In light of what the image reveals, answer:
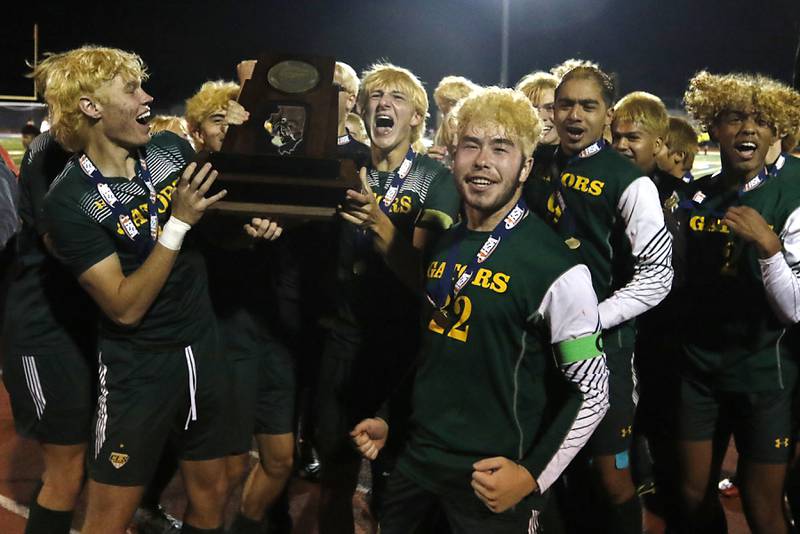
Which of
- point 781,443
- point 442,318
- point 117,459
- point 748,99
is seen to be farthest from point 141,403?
point 748,99

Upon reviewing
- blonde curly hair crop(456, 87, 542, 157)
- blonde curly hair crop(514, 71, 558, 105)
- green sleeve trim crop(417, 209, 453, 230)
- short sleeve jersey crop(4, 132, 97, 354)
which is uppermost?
blonde curly hair crop(514, 71, 558, 105)

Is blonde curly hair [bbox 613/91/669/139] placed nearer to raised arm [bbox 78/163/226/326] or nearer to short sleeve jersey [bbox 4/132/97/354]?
raised arm [bbox 78/163/226/326]

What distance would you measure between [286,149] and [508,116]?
0.88 metres

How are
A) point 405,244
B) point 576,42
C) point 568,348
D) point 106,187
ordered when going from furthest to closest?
point 576,42 < point 405,244 < point 106,187 < point 568,348

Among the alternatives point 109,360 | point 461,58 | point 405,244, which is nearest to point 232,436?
point 109,360

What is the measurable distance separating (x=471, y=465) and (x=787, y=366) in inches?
66.2

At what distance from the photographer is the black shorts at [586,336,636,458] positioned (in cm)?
310

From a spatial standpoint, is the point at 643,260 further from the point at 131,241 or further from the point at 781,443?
the point at 131,241

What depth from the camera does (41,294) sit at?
10.3 feet

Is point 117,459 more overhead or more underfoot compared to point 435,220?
more underfoot

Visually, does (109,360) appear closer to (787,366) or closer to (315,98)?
(315,98)

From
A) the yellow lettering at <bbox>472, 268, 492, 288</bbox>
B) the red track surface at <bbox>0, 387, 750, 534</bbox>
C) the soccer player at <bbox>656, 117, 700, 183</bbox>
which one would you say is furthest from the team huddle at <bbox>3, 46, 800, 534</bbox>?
the soccer player at <bbox>656, 117, 700, 183</bbox>

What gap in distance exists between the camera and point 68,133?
263 centimetres

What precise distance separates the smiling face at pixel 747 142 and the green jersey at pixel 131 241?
2.15 metres
